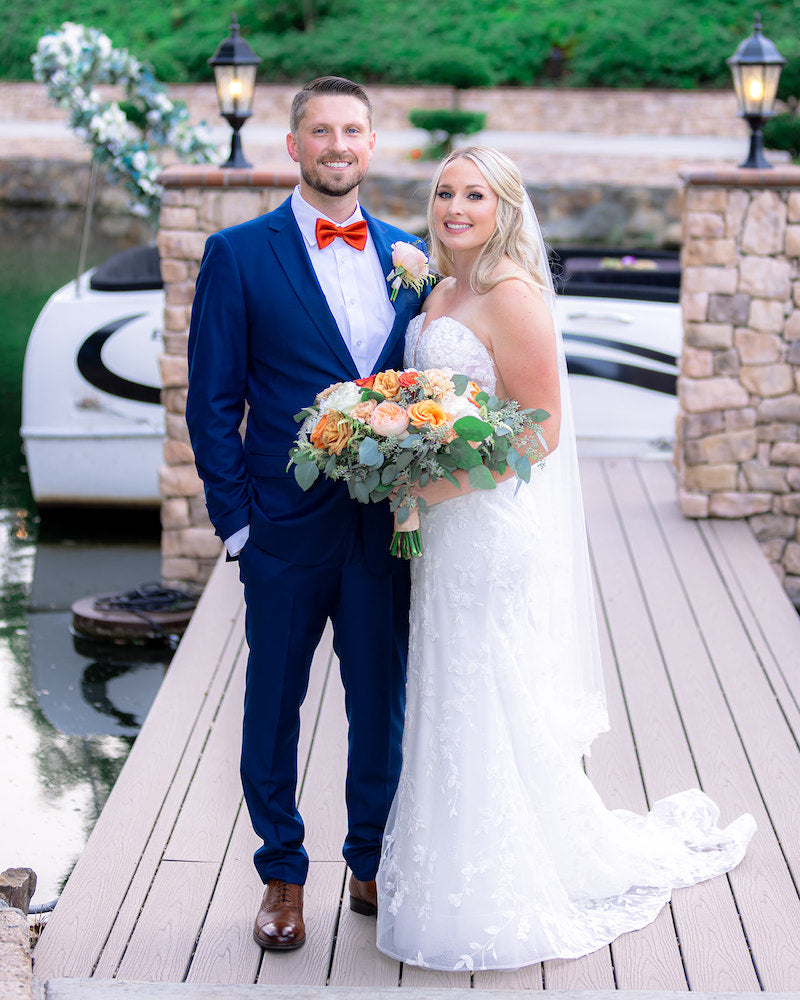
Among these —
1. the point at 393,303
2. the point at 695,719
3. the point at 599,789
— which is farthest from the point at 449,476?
the point at 695,719

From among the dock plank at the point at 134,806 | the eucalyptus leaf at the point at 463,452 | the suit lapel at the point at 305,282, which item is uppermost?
the suit lapel at the point at 305,282

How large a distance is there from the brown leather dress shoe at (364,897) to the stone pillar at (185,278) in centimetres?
355

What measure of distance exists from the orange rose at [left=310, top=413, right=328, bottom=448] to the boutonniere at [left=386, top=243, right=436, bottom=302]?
0.44m

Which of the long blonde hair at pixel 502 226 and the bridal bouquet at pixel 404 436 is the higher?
the long blonde hair at pixel 502 226

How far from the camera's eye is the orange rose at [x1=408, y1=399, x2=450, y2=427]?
99.7 inches

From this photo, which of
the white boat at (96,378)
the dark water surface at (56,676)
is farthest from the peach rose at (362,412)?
the white boat at (96,378)

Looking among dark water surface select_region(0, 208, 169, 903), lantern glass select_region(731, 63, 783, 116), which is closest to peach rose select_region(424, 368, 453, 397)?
dark water surface select_region(0, 208, 169, 903)

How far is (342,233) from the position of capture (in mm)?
2816

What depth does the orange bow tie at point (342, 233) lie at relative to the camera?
2.80 metres

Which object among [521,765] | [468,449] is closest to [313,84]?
[468,449]

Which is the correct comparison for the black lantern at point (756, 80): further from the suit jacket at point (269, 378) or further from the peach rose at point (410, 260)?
the suit jacket at point (269, 378)

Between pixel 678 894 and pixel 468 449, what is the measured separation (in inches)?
54.7

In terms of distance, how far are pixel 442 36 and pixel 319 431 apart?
24391mm

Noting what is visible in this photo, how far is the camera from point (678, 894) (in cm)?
318
